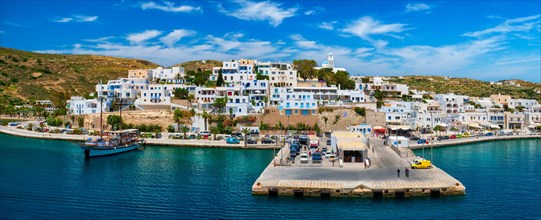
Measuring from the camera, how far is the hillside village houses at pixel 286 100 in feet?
213

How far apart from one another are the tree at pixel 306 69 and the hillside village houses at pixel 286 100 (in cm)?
231

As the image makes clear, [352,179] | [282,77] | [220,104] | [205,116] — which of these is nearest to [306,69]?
[282,77]

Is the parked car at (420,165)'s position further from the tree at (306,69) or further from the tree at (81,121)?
the tree at (81,121)

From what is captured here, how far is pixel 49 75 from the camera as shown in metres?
112

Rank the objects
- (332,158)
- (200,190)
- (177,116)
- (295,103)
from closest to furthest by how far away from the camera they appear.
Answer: (200,190)
(332,158)
(177,116)
(295,103)

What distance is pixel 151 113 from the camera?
64.6 meters

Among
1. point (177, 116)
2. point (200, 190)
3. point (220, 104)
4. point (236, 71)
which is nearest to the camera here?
point (200, 190)

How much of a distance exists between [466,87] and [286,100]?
87.0 metres

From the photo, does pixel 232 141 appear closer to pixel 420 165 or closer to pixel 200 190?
pixel 200 190

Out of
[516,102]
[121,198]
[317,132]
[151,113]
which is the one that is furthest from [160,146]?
[516,102]

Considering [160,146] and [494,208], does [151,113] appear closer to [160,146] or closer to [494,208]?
[160,146]

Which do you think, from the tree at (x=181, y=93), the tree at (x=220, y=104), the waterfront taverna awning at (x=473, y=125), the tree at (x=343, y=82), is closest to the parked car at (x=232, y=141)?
the tree at (x=220, y=104)

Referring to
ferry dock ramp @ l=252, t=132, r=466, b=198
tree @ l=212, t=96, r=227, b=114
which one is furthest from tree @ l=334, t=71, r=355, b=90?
ferry dock ramp @ l=252, t=132, r=466, b=198

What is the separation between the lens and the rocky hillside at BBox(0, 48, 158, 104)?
3858 inches
